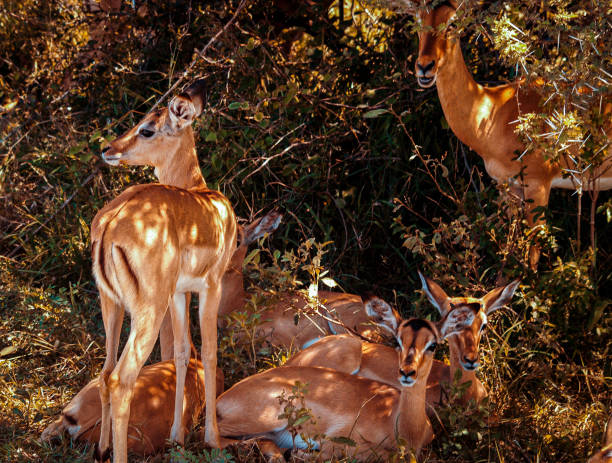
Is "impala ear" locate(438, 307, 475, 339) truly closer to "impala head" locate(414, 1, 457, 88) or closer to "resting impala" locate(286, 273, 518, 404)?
"resting impala" locate(286, 273, 518, 404)

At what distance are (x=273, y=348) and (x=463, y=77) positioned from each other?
202cm

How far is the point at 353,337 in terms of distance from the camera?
173 inches

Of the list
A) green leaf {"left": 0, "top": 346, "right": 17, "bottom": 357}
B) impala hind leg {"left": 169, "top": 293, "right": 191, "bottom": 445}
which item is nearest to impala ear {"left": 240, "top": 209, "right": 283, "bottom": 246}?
impala hind leg {"left": 169, "top": 293, "right": 191, "bottom": 445}

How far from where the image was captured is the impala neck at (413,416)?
3.47m

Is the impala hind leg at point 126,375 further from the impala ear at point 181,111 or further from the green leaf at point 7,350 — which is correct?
the green leaf at point 7,350

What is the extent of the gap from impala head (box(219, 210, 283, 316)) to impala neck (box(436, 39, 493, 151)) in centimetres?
128

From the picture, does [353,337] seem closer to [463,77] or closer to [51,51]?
[463,77]

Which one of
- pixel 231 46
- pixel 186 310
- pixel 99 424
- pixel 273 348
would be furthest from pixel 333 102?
pixel 99 424

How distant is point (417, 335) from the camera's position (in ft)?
11.2

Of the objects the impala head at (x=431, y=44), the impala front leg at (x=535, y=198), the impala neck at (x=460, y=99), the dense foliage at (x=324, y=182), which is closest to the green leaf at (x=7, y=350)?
the dense foliage at (x=324, y=182)

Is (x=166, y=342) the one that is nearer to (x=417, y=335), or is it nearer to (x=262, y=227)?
(x=262, y=227)

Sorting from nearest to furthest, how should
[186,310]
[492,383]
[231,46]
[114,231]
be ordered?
[114,231] → [186,310] → [492,383] → [231,46]

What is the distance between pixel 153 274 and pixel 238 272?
2072mm

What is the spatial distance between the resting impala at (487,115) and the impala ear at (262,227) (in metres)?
1.19
